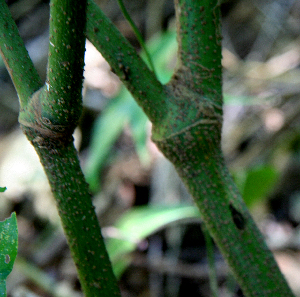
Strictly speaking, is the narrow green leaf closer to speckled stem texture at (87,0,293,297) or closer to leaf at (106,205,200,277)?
leaf at (106,205,200,277)

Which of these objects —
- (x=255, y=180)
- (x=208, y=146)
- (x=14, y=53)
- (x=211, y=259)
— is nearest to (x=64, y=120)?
(x=14, y=53)

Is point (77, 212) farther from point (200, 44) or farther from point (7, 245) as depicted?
point (200, 44)

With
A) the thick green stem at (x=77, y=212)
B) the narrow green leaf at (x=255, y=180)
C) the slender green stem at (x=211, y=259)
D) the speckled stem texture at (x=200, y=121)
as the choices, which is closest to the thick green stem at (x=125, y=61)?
the speckled stem texture at (x=200, y=121)

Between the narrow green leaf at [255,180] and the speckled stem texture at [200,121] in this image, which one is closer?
the speckled stem texture at [200,121]

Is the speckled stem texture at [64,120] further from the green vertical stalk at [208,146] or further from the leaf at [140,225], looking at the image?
the leaf at [140,225]

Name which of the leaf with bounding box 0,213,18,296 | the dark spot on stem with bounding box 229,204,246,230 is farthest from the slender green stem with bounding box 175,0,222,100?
the leaf with bounding box 0,213,18,296

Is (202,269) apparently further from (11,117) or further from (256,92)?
(11,117)
